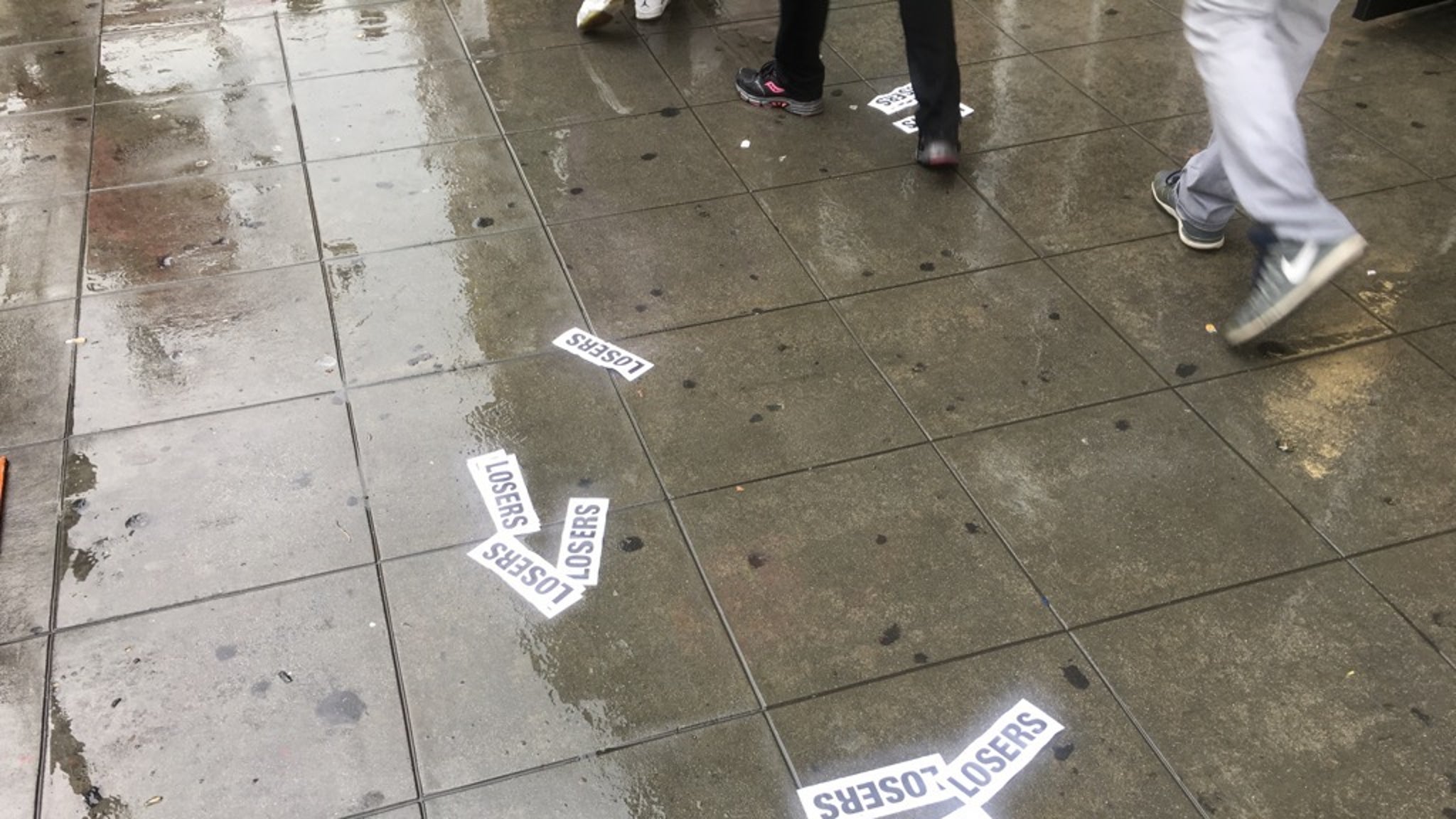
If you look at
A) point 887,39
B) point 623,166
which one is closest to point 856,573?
point 623,166

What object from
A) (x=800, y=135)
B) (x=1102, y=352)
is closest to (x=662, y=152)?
(x=800, y=135)

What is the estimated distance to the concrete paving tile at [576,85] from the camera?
532cm

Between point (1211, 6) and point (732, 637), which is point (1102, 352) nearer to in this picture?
point (1211, 6)

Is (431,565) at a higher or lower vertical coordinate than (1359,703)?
higher

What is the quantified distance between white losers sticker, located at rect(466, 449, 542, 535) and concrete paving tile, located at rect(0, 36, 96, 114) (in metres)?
3.30

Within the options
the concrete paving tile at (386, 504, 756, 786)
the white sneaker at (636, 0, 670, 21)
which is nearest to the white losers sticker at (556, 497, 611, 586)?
the concrete paving tile at (386, 504, 756, 786)

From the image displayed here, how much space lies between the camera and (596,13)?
231 inches

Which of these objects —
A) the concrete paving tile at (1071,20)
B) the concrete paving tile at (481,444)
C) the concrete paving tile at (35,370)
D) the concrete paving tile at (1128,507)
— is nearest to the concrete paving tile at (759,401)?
the concrete paving tile at (481,444)

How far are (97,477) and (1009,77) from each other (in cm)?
403

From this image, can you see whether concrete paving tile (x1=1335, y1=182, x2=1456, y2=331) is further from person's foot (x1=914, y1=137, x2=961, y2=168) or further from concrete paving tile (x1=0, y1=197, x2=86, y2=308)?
concrete paving tile (x1=0, y1=197, x2=86, y2=308)

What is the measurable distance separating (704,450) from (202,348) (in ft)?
5.52

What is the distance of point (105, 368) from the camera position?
12.7 feet

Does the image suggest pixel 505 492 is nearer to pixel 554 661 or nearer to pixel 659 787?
pixel 554 661

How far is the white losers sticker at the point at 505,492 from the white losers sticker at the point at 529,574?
0.06 m
